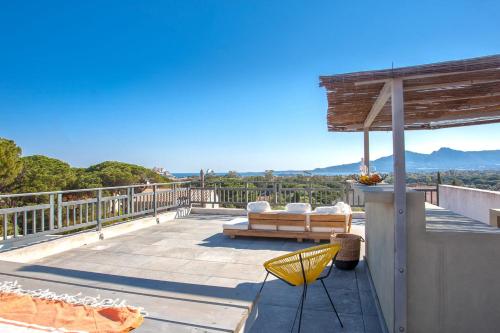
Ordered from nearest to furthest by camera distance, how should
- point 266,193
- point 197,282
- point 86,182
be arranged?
point 197,282, point 266,193, point 86,182

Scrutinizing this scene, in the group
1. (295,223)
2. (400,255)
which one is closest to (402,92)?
(400,255)

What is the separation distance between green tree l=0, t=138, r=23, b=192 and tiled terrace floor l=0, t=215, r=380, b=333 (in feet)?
27.1

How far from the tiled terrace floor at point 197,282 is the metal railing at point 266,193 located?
A: 122 inches

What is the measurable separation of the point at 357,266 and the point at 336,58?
8.22 m

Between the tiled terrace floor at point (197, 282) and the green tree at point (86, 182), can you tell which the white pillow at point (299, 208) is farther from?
the green tree at point (86, 182)

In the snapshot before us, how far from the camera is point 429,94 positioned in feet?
10.3

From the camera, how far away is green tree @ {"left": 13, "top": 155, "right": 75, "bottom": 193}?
486 inches

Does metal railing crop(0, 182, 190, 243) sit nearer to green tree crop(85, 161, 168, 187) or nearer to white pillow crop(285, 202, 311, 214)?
white pillow crop(285, 202, 311, 214)

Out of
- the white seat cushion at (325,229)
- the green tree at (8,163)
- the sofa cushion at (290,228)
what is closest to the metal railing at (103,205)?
the green tree at (8,163)

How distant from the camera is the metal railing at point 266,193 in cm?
870

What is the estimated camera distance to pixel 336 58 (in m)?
10.5

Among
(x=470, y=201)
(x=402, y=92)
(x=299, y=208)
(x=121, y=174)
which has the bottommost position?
(x=299, y=208)

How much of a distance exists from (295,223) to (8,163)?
1123 centimetres

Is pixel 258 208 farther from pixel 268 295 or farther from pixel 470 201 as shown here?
pixel 470 201
